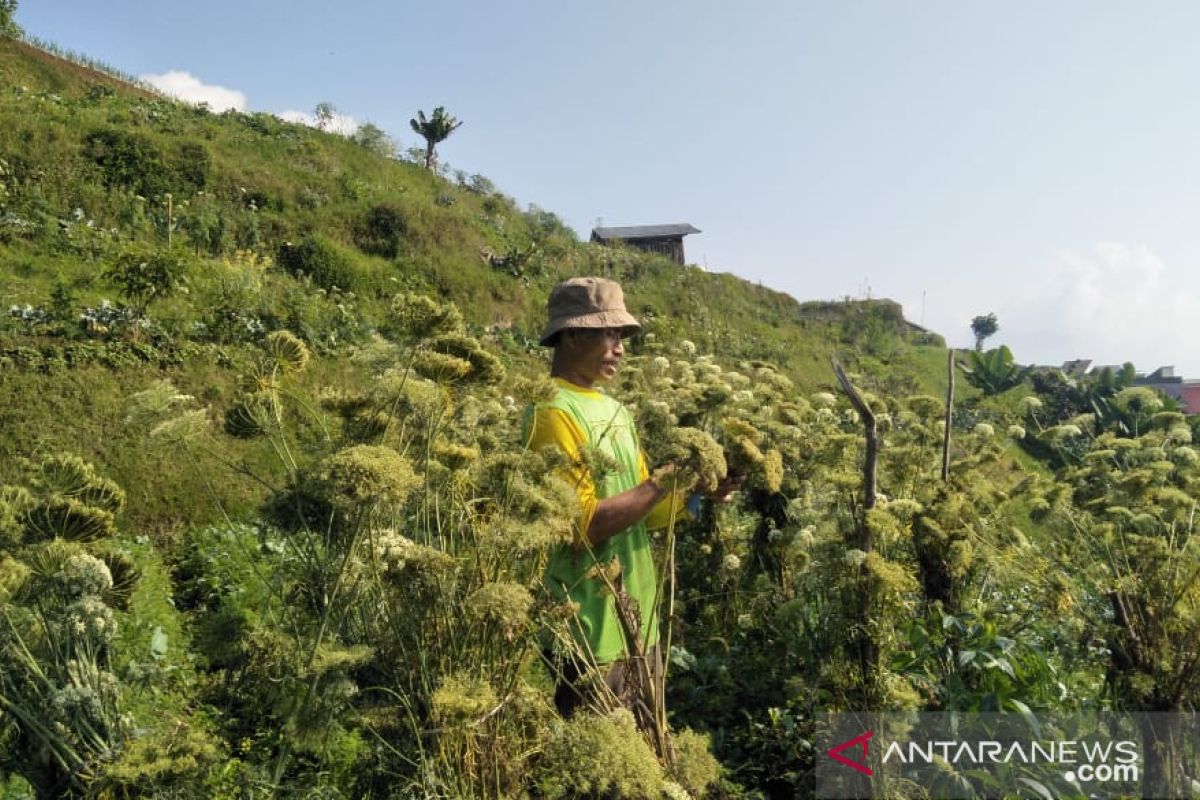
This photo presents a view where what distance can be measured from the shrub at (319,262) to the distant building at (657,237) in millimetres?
18659

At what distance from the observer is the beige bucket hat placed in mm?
2541

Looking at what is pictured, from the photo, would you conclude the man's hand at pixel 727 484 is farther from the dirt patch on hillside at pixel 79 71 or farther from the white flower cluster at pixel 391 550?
the dirt patch on hillside at pixel 79 71

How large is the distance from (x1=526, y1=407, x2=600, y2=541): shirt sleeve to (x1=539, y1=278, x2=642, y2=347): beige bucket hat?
35 cm

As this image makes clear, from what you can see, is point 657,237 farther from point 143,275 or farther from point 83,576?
point 83,576

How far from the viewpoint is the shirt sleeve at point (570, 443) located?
2.12 meters

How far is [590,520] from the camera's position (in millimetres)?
2152

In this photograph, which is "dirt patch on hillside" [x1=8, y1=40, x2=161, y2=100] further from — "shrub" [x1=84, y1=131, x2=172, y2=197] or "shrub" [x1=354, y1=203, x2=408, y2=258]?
"shrub" [x1=354, y1=203, x2=408, y2=258]

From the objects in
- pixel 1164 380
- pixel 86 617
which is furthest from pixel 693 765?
pixel 1164 380

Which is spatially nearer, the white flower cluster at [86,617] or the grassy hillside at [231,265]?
the white flower cluster at [86,617]

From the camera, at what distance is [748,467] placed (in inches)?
91.0

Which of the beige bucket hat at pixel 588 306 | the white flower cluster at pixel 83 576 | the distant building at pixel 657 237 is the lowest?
the white flower cluster at pixel 83 576

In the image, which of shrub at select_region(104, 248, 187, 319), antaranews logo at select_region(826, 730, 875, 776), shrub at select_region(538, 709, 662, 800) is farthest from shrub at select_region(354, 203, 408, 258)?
shrub at select_region(538, 709, 662, 800)

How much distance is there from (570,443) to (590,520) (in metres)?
0.27

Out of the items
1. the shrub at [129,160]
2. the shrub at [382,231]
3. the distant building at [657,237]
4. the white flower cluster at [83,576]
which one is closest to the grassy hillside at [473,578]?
the white flower cluster at [83,576]
